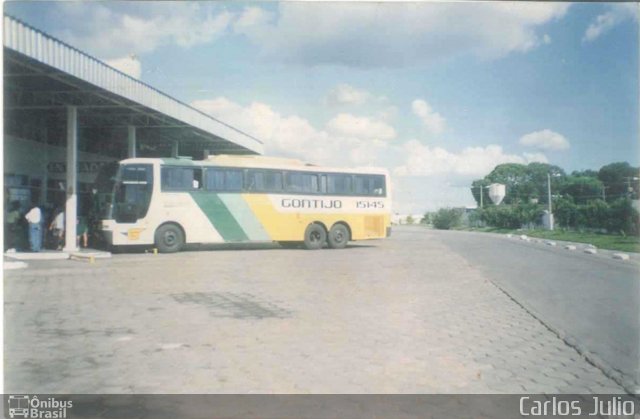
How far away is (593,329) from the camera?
480 cm

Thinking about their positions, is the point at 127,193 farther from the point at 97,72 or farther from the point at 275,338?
the point at 275,338

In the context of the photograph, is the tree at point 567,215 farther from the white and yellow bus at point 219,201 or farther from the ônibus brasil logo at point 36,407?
the ônibus brasil logo at point 36,407

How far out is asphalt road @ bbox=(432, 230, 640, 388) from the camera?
420 centimetres

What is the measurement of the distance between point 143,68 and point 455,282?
5196 mm

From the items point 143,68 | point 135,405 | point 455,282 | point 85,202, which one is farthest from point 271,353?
point 85,202

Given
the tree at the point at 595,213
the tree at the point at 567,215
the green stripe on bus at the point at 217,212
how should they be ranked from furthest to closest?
the green stripe on bus at the point at 217,212 → the tree at the point at 567,215 → the tree at the point at 595,213

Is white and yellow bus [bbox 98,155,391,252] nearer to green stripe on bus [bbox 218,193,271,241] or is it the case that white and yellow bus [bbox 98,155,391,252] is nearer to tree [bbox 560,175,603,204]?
green stripe on bus [bbox 218,193,271,241]

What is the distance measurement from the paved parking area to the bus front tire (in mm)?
6779

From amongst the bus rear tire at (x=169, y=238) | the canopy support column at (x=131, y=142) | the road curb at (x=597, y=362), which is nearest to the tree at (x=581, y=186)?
the road curb at (x=597, y=362)

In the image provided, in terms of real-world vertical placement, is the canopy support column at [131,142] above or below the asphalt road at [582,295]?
above

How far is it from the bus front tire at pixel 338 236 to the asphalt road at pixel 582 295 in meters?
3.69

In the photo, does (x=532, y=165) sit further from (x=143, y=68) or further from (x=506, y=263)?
(x=506, y=263)

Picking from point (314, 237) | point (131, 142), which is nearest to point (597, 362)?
point (131, 142)

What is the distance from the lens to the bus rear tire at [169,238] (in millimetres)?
11945
